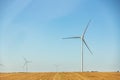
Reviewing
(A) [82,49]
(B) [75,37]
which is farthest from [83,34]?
(A) [82,49]

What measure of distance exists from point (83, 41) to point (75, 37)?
4852 millimetres

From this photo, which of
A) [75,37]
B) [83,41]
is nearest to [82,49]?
[83,41]

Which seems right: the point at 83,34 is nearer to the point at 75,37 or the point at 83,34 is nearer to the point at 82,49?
the point at 75,37

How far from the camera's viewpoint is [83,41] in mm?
57719

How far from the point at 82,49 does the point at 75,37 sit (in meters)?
7.48

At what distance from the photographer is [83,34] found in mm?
60844

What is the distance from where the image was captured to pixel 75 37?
204 feet

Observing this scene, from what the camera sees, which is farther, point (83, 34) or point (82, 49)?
point (83, 34)

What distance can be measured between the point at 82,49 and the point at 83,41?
3.01 metres

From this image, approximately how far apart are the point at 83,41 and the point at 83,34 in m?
3.58

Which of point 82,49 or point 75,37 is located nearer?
point 82,49

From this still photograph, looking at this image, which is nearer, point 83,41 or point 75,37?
point 83,41

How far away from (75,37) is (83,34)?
2447mm
